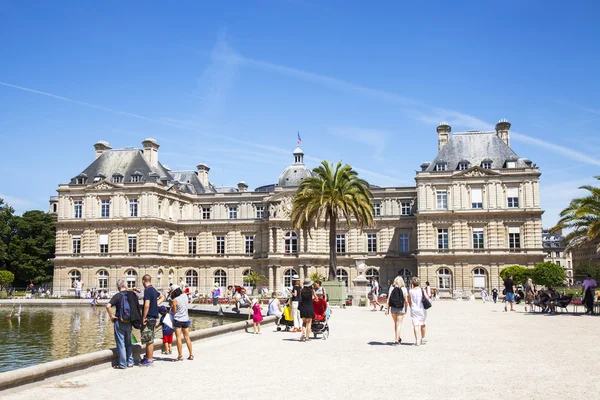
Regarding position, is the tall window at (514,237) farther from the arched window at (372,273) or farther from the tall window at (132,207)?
the tall window at (132,207)

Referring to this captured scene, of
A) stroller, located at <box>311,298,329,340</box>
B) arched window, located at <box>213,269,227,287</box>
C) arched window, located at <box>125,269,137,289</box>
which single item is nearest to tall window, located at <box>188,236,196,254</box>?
arched window, located at <box>213,269,227,287</box>

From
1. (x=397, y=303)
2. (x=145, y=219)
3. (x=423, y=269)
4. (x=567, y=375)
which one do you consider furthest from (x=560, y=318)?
(x=145, y=219)

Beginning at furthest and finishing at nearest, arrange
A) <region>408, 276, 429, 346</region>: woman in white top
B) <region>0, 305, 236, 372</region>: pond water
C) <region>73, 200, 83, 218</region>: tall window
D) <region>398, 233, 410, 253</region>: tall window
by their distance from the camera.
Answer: <region>73, 200, 83, 218</region>: tall window, <region>398, 233, 410, 253</region>: tall window, <region>0, 305, 236, 372</region>: pond water, <region>408, 276, 429, 346</region>: woman in white top

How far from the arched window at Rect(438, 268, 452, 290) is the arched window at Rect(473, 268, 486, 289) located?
7.41 feet

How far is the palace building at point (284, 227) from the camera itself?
5650cm

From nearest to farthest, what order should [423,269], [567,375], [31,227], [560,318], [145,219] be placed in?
[567,375]
[560,318]
[423,269]
[145,219]
[31,227]

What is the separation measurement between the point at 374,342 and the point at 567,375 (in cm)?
679

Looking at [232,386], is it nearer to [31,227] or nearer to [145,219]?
[145,219]

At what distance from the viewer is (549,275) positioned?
1789 inches

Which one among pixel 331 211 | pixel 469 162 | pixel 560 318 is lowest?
pixel 560 318

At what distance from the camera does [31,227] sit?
70188 millimetres

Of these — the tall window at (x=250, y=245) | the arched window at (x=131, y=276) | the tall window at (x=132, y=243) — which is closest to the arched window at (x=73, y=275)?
the arched window at (x=131, y=276)

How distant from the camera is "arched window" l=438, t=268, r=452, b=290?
186 feet

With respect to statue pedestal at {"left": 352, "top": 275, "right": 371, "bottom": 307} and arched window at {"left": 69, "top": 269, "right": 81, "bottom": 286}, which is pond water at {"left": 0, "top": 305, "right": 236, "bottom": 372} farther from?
arched window at {"left": 69, "top": 269, "right": 81, "bottom": 286}
